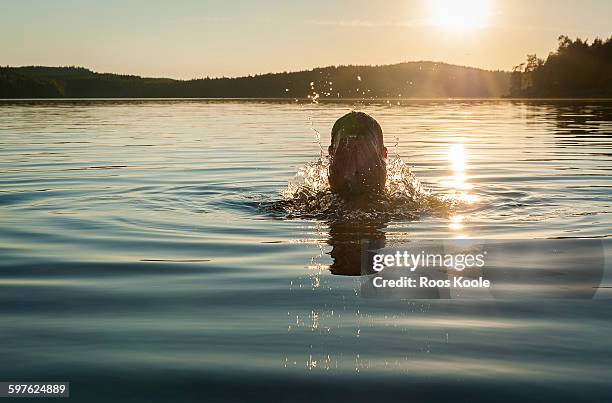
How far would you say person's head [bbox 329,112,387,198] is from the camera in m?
12.2

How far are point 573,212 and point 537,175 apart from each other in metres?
5.81

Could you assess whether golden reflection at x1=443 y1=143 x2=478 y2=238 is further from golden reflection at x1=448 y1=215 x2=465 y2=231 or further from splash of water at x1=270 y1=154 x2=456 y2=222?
splash of water at x1=270 y1=154 x2=456 y2=222

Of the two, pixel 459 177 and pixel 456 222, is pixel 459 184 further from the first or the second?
pixel 456 222

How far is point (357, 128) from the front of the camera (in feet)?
40.1

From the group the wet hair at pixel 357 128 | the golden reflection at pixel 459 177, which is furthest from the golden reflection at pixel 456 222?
the wet hair at pixel 357 128

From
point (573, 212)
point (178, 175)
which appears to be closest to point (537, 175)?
point (573, 212)

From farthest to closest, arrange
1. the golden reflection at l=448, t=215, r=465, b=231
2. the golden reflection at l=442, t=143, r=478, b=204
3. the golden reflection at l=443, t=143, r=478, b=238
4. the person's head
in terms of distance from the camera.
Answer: the golden reflection at l=442, t=143, r=478, b=204, the person's head, the golden reflection at l=443, t=143, r=478, b=238, the golden reflection at l=448, t=215, r=465, b=231

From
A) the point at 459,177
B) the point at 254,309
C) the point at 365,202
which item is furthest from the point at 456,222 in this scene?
the point at 459,177

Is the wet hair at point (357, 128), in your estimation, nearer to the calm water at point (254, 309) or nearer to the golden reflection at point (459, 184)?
the calm water at point (254, 309)

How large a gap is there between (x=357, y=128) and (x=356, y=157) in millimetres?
446

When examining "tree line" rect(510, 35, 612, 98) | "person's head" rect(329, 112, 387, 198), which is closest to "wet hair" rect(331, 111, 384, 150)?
"person's head" rect(329, 112, 387, 198)

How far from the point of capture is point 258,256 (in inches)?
344

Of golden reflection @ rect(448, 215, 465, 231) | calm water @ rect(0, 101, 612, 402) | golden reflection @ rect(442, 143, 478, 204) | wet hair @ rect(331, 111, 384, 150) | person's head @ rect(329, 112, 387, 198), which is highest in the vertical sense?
wet hair @ rect(331, 111, 384, 150)

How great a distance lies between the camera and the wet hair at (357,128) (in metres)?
12.2
